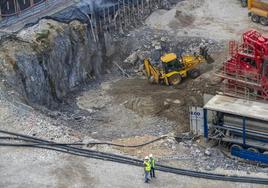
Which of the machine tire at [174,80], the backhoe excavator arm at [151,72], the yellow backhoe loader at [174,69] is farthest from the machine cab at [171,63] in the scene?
the backhoe excavator arm at [151,72]

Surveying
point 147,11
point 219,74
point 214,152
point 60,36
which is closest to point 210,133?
point 214,152

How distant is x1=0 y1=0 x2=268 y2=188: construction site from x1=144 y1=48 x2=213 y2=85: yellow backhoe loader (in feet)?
0.22

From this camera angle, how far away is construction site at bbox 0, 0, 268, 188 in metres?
23.3

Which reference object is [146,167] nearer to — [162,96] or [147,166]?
[147,166]

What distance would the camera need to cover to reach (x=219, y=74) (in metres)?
27.9

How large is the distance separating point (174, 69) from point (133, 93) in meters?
2.86

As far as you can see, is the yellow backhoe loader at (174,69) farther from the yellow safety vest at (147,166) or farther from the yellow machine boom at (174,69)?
the yellow safety vest at (147,166)

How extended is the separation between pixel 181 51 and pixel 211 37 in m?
2.48

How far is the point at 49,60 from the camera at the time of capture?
110 ft

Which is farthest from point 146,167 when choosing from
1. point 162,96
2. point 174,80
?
point 174,80

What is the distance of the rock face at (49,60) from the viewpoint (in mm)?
31578

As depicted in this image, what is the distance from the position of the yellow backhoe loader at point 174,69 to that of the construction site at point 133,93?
0.07 m

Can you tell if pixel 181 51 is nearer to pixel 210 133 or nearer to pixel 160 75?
pixel 160 75

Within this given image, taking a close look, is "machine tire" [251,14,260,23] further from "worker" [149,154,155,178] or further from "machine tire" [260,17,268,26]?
"worker" [149,154,155,178]
